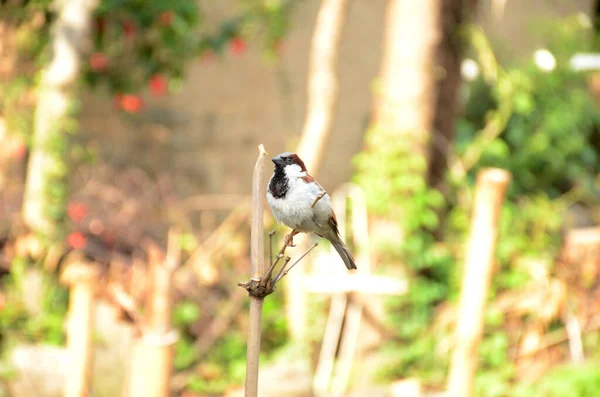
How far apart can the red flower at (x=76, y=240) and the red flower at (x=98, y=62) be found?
5.25 feet

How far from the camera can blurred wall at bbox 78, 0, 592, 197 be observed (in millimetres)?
7910

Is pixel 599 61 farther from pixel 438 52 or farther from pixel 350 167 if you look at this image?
pixel 438 52

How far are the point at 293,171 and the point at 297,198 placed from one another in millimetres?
36

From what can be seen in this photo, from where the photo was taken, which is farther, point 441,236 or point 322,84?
point 441,236

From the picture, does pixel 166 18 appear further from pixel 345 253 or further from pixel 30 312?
pixel 345 253

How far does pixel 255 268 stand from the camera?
112cm

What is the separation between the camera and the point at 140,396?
11.0 ft

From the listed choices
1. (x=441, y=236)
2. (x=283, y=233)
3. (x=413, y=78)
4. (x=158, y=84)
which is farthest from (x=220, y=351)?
(x=413, y=78)

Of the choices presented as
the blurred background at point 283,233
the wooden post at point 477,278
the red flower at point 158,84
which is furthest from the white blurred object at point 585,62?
the wooden post at point 477,278

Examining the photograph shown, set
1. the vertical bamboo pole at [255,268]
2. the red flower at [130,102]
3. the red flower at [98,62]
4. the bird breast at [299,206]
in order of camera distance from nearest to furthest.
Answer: the bird breast at [299,206]
the vertical bamboo pole at [255,268]
the red flower at [98,62]
the red flower at [130,102]

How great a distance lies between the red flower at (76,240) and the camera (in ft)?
21.1

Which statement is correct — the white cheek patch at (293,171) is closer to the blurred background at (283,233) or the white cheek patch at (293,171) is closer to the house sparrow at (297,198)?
the house sparrow at (297,198)

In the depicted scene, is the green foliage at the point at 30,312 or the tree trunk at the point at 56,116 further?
the tree trunk at the point at 56,116

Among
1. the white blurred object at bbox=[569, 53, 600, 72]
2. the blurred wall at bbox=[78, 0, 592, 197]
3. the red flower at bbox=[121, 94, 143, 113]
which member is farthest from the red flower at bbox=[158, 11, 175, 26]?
the white blurred object at bbox=[569, 53, 600, 72]
